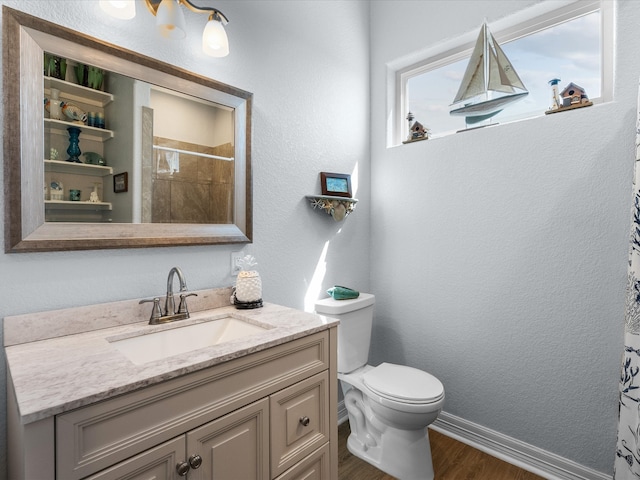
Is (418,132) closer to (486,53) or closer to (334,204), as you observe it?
(486,53)

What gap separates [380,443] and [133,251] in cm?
154

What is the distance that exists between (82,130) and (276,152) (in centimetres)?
87

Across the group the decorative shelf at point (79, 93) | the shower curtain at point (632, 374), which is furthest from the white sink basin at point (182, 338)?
the shower curtain at point (632, 374)

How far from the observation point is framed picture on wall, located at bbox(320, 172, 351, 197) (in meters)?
2.07

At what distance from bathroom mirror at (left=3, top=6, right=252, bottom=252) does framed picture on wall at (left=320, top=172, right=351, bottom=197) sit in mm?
544

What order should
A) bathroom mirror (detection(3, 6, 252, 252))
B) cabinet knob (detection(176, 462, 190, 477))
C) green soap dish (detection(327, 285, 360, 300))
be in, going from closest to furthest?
cabinet knob (detection(176, 462, 190, 477)) < bathroom mirror (detection(3, 6, 252, 252)) < green soap dish (detection(327, 285, 360, 300))

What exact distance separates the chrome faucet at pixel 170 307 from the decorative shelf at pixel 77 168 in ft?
1.41

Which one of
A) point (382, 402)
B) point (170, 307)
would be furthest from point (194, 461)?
point (382, 402)

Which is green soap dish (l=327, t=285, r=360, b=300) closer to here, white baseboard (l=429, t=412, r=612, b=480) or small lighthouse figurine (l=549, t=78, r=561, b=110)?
white baseboard (l=429, t=412, r=612, b=480)

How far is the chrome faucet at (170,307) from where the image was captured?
4.27 ft

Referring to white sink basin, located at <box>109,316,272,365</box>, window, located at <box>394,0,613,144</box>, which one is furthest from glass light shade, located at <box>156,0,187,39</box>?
window, located at <box>394,0,613,144</box>

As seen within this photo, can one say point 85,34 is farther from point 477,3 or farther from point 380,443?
point 380,443

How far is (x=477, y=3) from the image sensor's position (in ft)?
6.38

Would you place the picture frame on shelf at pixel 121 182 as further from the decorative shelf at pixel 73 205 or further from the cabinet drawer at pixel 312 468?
the cabinet drawer at pixel 312 468
